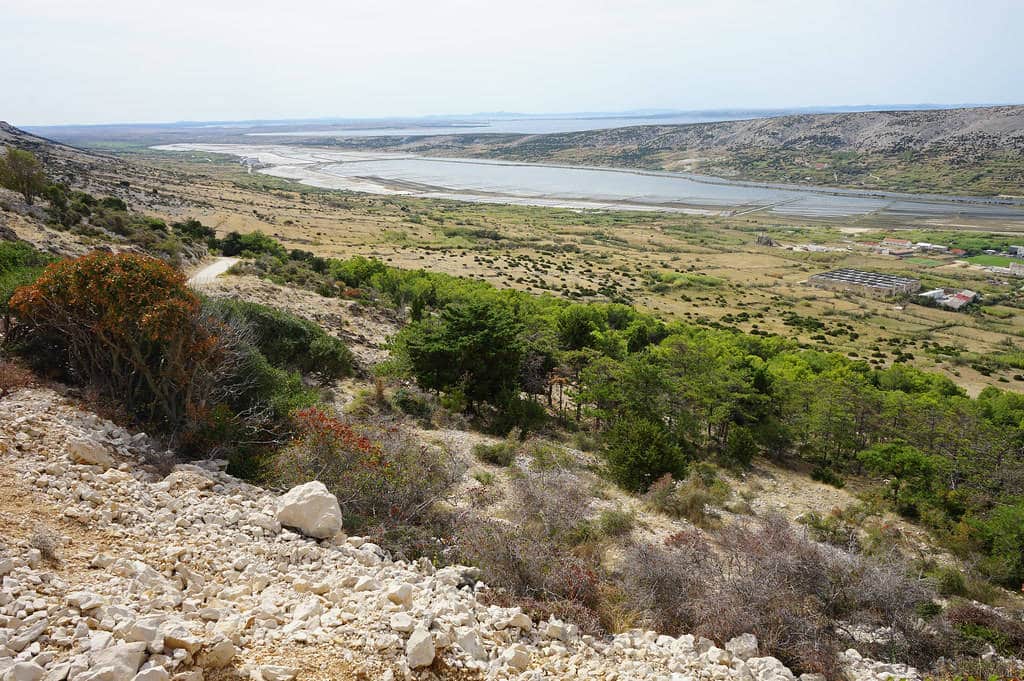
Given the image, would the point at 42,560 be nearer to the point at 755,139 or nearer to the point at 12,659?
the point at 12,659

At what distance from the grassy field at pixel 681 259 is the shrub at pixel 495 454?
3570 centimetres

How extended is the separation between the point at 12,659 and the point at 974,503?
60.6 feet

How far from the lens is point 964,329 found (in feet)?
169

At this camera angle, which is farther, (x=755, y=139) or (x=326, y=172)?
(x=755, y=139)

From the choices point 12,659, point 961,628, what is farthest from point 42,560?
point 961,628

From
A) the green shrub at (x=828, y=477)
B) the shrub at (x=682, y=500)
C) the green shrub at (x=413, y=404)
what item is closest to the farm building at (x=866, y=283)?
the green shrub at (x=828, y=477)

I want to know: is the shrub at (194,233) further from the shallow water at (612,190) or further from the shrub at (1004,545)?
the shallow water at (612,190)

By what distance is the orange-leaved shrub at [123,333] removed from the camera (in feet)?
28.9

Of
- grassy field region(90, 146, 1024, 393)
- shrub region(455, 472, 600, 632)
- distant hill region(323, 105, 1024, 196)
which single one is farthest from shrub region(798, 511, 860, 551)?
distant hill region(323, 105, 1024, 196)

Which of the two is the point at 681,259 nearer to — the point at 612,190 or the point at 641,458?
the point at 641,458

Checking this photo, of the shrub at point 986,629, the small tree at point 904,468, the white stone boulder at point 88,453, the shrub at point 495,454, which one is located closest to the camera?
the white stone boulder at point 88,453

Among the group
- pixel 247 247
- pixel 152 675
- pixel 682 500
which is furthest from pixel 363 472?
pixel 247 247

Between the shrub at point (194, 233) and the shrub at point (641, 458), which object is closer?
the shrub at point (641, 458)

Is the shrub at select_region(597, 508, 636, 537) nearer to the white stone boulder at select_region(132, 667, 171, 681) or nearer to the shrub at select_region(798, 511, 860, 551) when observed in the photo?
the shrub at select_region(798, 511, 860, 551)
